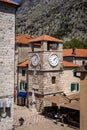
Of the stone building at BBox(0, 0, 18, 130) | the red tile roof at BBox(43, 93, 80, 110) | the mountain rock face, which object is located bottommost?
the red tile roof at BBox(43, 93, 80, 110)

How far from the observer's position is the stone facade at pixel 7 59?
655 inches

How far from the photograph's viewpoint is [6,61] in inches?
667

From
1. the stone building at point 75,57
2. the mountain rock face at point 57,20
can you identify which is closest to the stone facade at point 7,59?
the stone building at point 75,57

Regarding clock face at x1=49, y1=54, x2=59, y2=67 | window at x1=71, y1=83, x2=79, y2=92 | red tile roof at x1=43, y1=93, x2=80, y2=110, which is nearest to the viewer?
red tile roof at x1=43, y1=93, x2=80, y2=110

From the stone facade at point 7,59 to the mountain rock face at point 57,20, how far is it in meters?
58.5

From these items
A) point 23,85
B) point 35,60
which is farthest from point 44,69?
point 23,85

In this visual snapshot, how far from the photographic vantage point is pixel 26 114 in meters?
28.1

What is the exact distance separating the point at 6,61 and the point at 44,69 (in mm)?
12699

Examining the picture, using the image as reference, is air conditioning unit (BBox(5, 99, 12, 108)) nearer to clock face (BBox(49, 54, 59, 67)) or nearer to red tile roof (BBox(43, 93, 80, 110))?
red tile roof (BBox(43, 93, 80, 110))

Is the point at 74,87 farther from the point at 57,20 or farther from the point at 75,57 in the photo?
the point at 57,20

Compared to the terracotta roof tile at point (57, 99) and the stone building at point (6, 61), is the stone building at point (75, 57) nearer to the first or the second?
the terracotta roof tile at point (57, 99)

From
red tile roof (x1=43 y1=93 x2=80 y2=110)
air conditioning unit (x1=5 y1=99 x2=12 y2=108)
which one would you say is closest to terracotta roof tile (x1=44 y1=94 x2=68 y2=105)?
red tile roof (x1=43 y1=93 x2=80 y2=110)

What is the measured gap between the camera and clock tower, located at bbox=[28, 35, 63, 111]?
29484mm

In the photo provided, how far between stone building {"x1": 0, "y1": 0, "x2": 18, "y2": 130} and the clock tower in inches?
484
